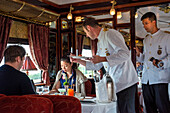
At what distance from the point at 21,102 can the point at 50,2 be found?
4104 mm

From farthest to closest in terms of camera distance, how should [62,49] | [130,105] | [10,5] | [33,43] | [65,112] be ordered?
[62,49] < [33,43] < [10,5] < [130,105] < [65,112]

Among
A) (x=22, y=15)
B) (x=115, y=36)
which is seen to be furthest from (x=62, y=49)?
(x=115, y=36)

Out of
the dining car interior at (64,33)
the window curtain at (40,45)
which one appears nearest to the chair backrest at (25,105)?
the dining car interior at (64,33)

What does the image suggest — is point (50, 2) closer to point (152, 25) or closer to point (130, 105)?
point (152, 25)

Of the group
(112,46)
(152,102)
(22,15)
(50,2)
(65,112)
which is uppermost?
(50,2)

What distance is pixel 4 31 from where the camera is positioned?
167 inches

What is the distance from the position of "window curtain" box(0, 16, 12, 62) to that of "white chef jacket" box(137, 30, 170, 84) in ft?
9.08

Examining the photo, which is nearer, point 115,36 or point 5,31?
point 115,36

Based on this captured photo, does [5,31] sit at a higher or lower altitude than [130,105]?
higher

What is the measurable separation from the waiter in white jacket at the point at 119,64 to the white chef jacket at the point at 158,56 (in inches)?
29.2

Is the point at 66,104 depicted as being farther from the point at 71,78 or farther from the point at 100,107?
the point at 71,78

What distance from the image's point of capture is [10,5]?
4000mm

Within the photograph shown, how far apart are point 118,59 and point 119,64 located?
156 mm

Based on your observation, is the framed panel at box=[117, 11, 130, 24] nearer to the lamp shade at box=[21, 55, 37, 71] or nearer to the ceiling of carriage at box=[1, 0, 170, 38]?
the ceiling of carriage at box=[1, 0, 170, 38]
